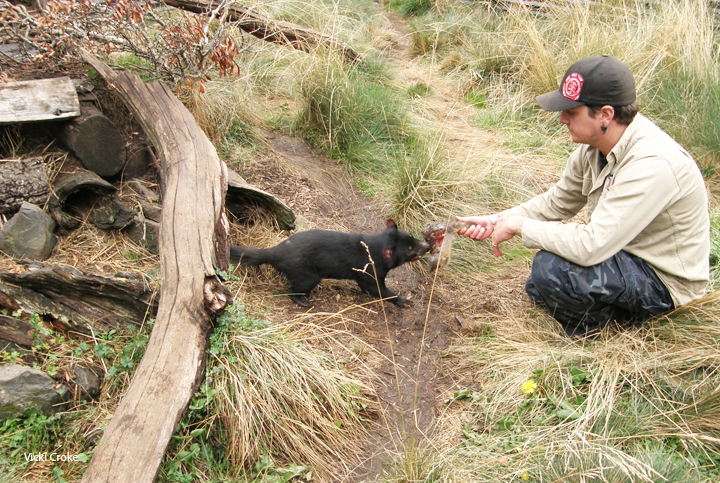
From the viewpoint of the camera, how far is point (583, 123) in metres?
2.76

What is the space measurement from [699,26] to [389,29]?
15.8 feet

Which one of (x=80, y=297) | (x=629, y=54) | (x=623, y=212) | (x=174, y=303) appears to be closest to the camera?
(x=174, y=303)

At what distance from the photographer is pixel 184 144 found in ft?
11.8

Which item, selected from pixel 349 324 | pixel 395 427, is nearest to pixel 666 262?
pixel 395 427

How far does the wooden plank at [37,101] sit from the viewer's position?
11.9 feet

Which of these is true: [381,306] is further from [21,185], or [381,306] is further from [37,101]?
[37,101]

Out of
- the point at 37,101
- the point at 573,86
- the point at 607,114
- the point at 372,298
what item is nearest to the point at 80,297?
the point at 37,101

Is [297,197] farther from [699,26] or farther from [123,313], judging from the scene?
[699,26]

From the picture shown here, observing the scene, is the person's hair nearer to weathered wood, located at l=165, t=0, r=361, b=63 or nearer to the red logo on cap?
the red logo on cap

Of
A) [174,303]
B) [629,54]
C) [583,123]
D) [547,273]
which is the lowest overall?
[174,303]

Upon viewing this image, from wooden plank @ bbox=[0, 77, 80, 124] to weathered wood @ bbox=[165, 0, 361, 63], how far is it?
2.44m

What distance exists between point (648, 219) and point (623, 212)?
13cm

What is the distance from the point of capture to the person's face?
2.71 meters

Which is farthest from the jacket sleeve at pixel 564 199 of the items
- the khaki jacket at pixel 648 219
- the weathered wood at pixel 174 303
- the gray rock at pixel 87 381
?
the gray rock at pixel 87 381
